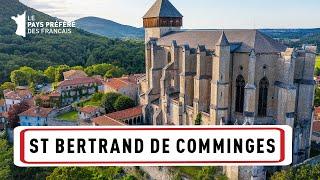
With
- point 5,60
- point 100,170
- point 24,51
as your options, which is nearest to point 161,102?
point 100,170

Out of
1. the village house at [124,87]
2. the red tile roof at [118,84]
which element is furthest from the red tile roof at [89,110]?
the red tile roof at [118,84]

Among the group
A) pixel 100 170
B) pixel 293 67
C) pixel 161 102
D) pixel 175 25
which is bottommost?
pixel 100 170

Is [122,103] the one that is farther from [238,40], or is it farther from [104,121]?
[238,40]

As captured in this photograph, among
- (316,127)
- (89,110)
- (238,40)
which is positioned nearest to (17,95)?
(89,110)

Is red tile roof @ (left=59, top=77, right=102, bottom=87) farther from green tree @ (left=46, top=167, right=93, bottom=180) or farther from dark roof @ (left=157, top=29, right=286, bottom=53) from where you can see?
green tree @ (left=46, top=167, right=93, bottom=180)

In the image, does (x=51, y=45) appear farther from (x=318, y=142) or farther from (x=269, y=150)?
(x=269, y=150)

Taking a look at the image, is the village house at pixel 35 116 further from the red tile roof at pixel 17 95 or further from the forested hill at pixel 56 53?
the forested hill at pixel 56 53
